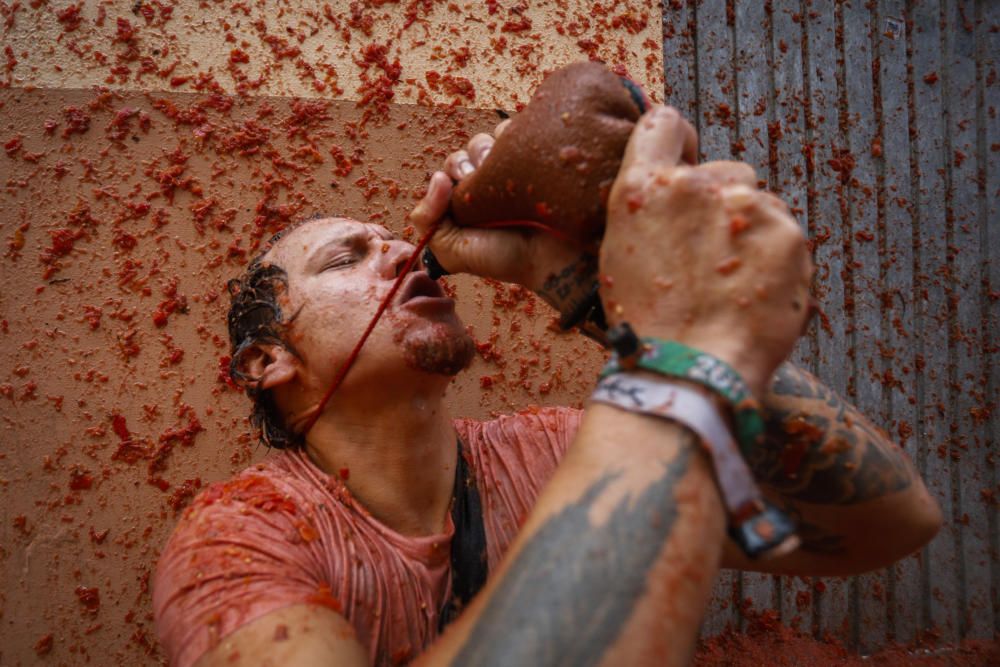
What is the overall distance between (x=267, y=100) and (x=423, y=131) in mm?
513

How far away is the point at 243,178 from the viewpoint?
214 cm

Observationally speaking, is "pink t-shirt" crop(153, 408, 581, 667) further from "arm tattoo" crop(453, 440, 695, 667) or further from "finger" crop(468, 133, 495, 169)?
"finger" crop(468, 133, 495, 169)

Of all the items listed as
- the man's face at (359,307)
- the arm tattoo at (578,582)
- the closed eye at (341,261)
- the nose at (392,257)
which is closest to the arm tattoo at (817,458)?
the arm tattoo at (578,582)

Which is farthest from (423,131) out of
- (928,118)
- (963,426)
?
(963,426)

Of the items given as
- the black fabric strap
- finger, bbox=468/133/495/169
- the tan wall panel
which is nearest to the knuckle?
finger, bbox=468/133/495/169

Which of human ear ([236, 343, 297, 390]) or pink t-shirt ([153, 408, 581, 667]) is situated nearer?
pink t-shirt ([153, 408, 581, 667])

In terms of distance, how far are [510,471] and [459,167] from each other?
0.79 metres

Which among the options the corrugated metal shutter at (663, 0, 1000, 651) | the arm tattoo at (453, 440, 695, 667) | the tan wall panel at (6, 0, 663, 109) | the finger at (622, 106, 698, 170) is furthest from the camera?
the corrugated metal shutter at (663, 0, 1000, 651)

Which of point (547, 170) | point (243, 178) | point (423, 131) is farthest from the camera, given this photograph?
point (423, 131)

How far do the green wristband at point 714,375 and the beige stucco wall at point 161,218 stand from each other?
4.37ft

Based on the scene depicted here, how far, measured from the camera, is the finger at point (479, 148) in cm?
142

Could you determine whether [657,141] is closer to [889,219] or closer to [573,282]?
[573,282]

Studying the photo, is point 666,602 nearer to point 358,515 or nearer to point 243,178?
point 358,515

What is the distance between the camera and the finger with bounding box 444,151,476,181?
4.72ft
